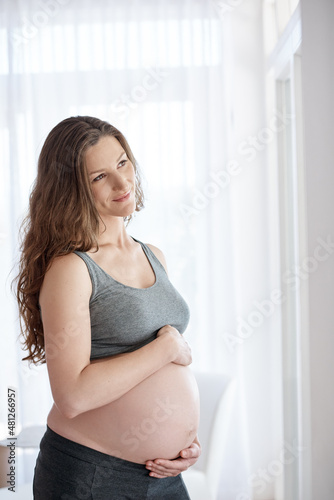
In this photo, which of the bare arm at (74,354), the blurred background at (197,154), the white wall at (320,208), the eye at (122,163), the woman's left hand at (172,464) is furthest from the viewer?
the blurred background at (197,154)

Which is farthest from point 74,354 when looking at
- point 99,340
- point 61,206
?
point 61,206

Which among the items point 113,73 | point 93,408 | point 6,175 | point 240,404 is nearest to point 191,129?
point 113,73

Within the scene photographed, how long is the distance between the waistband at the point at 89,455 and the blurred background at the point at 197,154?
137 centimetres

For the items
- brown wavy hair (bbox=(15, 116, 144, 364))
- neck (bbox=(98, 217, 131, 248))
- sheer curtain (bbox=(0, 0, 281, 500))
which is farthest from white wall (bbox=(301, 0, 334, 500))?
sheer curtain (bbox=(0, 0, 281, 500))

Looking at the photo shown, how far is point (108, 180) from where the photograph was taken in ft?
3.92

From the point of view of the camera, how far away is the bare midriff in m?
1.09

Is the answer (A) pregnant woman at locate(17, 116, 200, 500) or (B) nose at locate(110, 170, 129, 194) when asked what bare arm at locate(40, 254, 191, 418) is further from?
(B) nose at locate(110, 170, 129, 194)

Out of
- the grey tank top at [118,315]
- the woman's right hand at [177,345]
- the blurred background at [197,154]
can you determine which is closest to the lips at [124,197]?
the grey tank top at [118,315]

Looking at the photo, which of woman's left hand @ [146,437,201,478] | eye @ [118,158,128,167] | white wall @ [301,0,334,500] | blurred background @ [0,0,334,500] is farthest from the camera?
blurred background @ [0,0,334,500]

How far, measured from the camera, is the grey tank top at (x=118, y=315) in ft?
3.58

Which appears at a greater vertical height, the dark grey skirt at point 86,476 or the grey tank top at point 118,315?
the grey tank top at point 118,315

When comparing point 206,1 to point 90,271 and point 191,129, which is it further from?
point 90,271

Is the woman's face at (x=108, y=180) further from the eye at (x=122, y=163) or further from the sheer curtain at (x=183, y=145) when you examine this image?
the sheer curtain at (x=183, y=145)

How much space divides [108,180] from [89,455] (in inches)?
24.5
